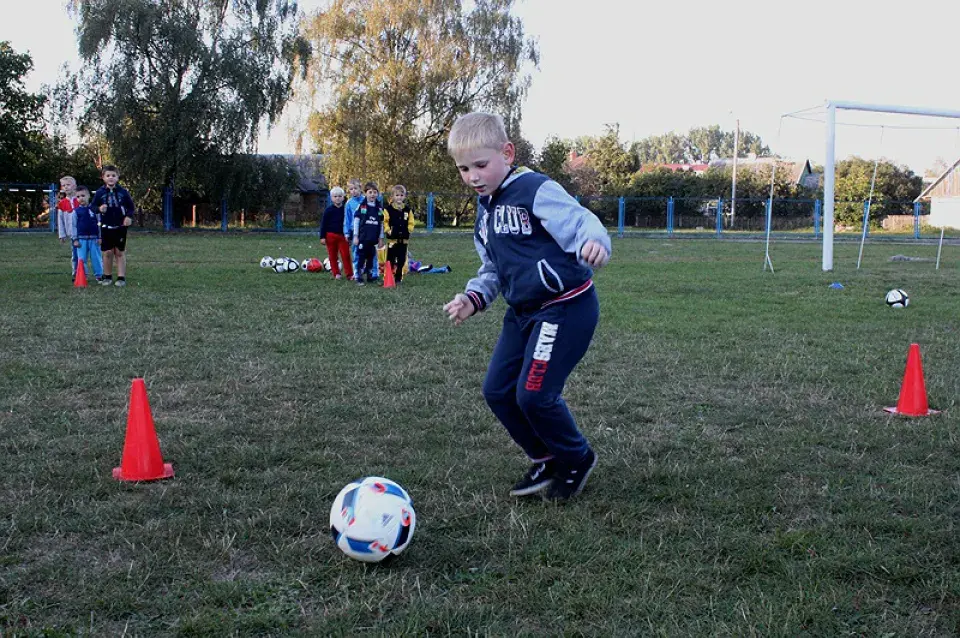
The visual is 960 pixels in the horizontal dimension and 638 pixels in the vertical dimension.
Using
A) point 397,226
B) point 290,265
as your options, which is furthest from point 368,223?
point 290,265

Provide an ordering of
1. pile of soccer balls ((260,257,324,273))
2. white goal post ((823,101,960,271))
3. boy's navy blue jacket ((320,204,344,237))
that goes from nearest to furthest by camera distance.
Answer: boy's navy blue jacket ((320,204,344,237))
pile of soccer balls ((260,257,324,273))
white goal post ((823,101,960,271))

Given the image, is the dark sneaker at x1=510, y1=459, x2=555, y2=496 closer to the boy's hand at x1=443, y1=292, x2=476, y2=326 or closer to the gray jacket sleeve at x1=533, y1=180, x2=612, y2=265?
the boy's hand at x1=443, y1=292, x2=476, y2=326

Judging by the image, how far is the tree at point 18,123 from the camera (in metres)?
40.4

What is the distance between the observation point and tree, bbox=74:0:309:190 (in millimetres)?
34844

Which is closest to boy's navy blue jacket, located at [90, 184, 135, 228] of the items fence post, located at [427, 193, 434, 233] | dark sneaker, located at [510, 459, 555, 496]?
dark sneaker, located at [510, 459, 555, 496]

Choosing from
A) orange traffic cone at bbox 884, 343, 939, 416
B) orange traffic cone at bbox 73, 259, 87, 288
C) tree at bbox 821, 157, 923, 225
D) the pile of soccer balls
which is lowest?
orange traffic cone at bbox 884, 343, 939, 416

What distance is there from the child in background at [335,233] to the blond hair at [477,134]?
11.6m

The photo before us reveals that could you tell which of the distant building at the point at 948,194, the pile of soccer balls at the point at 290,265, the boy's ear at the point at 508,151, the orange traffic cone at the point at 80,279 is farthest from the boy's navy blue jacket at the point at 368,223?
the distant building at the point at 948,194

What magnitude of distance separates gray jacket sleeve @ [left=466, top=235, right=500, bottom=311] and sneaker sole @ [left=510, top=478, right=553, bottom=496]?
0.87 m

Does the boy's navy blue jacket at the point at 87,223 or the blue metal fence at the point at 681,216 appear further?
the blue metal fence at the point at 681,216

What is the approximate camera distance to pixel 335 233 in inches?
606

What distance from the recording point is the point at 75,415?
555 centimetres

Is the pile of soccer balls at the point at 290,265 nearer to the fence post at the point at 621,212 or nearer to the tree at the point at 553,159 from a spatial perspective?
the fence post at the point at 621,212

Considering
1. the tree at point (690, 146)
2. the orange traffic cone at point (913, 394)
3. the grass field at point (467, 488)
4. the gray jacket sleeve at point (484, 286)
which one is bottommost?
the grass field at point (467, 488)
